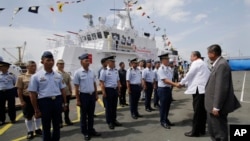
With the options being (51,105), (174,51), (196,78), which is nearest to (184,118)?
(196,78)

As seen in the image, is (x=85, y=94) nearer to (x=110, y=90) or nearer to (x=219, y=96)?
(x=110, y=90)

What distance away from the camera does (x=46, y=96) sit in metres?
4.21

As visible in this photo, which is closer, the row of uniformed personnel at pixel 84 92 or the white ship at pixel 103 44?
the row of uniformed personnel at pixel 84 92

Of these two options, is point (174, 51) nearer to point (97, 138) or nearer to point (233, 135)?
point (97, 138)

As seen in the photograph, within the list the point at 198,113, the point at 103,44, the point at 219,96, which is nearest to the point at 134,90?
the point at 198,113

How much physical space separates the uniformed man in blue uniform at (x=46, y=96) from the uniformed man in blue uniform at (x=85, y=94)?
3.52 ft

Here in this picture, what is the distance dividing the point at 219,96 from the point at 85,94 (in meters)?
2.95

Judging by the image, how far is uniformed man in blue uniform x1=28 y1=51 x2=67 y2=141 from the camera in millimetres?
4188

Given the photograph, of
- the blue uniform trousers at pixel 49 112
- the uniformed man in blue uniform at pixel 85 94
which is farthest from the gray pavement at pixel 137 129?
the blue uniform trousers at pixel 49 112

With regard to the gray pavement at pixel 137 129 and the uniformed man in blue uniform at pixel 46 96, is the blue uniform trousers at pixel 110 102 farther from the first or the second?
the uniformed man in blue uniform at pixel 46 96

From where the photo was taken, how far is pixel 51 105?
13.9 feet

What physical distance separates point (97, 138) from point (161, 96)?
1913mm

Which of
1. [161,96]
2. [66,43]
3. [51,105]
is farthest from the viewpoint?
[66,43]

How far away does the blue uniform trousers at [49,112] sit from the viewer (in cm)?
419
